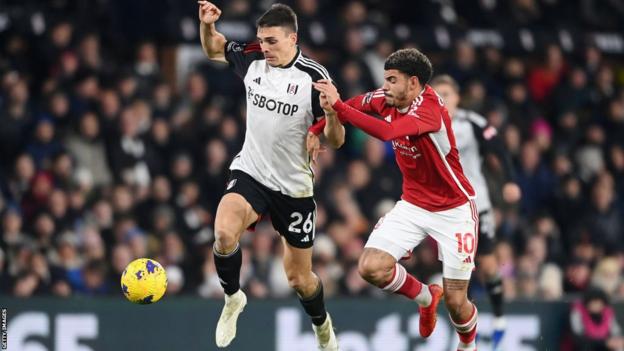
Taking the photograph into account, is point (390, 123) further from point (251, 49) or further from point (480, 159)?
point (480, 159)

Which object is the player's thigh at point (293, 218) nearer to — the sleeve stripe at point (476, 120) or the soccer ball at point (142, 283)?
the soccer ball at point (142, 283)

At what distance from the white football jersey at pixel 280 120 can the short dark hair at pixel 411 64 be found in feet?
1.69

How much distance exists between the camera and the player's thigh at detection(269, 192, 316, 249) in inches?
414

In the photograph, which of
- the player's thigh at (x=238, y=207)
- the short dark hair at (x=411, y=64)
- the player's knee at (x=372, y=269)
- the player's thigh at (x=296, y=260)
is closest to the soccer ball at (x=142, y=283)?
the player's thigh at (x=238, y=207)

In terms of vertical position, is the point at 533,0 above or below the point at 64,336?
above

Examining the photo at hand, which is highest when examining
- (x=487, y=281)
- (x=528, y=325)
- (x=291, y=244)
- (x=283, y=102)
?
(x=283, y=102)

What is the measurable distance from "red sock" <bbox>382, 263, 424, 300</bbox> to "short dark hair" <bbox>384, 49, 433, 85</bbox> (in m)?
1.46

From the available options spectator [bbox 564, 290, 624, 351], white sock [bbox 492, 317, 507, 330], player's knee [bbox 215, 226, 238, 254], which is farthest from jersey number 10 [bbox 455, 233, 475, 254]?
spectator [bbox 564, 290, 624, 351]

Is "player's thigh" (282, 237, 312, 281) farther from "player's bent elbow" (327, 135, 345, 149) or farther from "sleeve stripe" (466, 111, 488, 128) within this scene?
"sleeve stripe" (466, 111, 488, 128)

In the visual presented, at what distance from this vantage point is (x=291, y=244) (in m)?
10.6

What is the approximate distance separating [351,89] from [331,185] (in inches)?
52.5

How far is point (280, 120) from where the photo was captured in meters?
10.3

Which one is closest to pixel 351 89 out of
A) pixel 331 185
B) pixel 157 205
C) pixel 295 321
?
pixel 331 185

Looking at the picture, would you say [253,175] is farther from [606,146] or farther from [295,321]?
[606,146]
